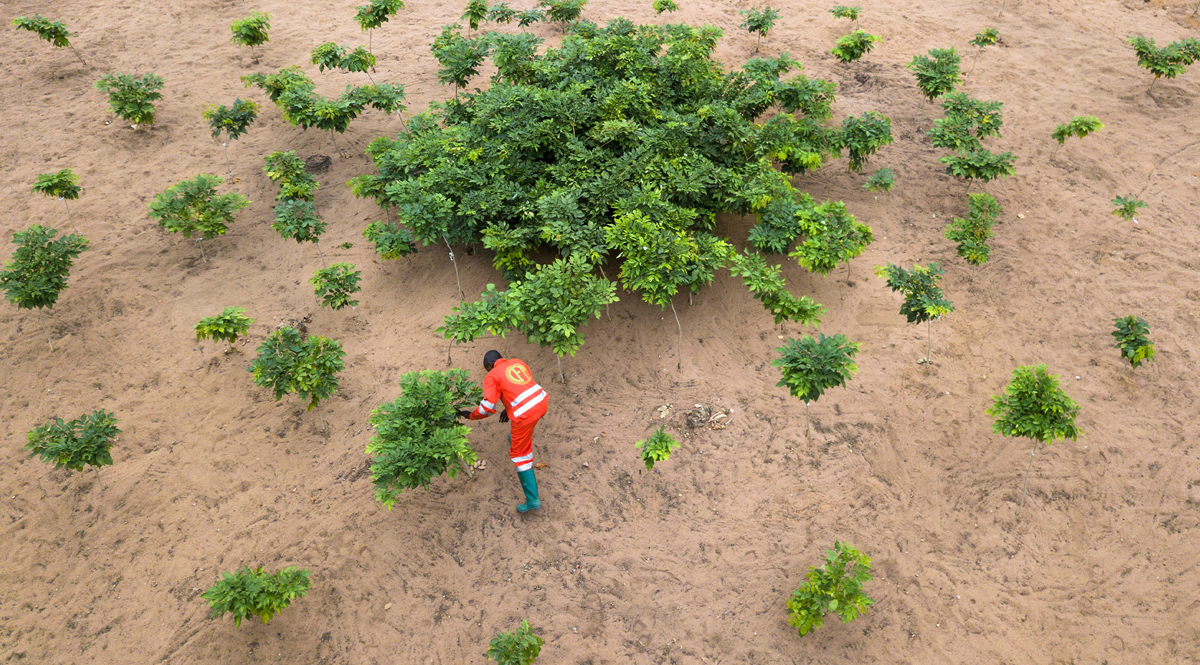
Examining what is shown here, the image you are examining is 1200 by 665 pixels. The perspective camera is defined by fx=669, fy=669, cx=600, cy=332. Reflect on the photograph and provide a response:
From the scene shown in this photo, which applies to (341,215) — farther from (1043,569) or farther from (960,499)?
(1043,569)

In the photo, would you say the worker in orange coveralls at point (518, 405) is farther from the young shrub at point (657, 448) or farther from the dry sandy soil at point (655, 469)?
the young shrub at point (657, 448)

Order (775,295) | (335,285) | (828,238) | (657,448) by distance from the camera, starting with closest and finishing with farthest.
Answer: (657,448) → (775,295) → (828,238) → (335,285)

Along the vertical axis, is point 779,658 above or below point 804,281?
below

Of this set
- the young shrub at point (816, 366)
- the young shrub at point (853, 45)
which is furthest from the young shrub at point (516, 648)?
the young shrub at point (853, 45)

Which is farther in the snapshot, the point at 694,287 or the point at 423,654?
the point at 694,287

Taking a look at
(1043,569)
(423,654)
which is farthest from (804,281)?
(423,654)

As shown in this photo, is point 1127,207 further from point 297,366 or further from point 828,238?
point 297,366

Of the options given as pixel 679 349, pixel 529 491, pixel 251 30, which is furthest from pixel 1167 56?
pixel 251 30
